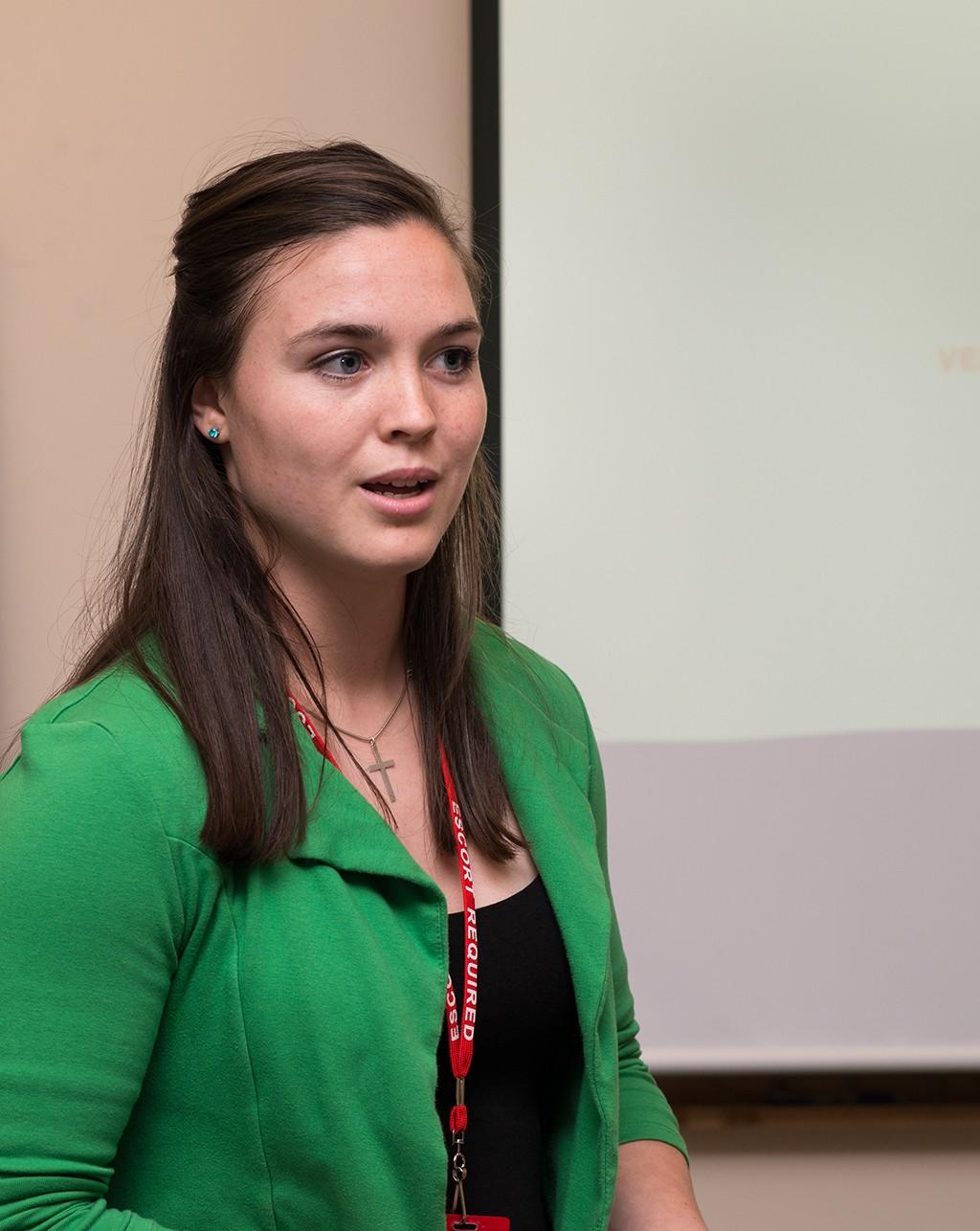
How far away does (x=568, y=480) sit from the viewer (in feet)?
6.18

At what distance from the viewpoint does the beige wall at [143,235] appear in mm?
1859

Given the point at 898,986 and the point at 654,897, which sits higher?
the point at 654,897

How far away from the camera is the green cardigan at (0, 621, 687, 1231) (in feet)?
2.72

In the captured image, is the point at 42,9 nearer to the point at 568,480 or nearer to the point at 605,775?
the point at 568,480

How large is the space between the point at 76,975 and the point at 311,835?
0.61ft

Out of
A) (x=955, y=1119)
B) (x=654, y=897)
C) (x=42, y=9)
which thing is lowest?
(x=955, y=1119)

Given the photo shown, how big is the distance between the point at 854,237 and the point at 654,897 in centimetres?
93

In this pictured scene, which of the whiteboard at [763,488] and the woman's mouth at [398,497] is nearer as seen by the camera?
the woman's mouth at [398,497]

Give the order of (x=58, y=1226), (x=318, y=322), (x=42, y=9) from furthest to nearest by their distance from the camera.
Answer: (x=42, y=9)
(x=318, y=322)
(x=58, y=1226)

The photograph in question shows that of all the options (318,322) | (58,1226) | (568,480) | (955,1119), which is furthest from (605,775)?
(58,1226)

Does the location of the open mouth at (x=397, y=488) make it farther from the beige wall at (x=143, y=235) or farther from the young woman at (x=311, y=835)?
the beige wall at (x=143, y=235)

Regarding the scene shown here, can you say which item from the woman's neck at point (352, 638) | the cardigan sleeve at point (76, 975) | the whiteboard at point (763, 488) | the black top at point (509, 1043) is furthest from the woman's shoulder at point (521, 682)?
the whiteboard at point (763, 488)

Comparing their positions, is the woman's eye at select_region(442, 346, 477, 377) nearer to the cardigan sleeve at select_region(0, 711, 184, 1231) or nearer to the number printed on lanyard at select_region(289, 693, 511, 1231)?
the number printed on lanyard at select_region(289, 693, 511, 1231)

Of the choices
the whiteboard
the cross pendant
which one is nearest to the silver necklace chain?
the cross pendant
